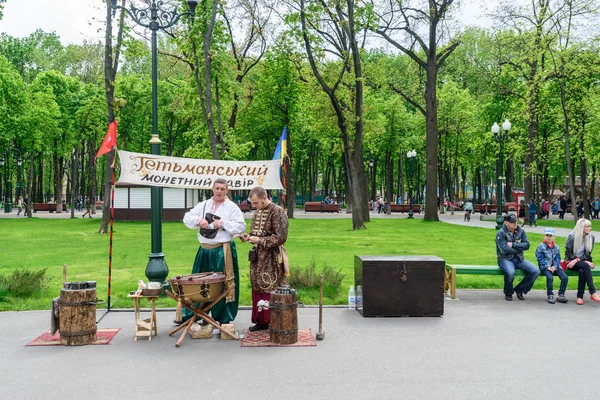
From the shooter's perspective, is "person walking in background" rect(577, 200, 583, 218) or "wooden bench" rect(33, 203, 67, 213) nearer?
"person walking in background" rect(577, 200, 583, 218)

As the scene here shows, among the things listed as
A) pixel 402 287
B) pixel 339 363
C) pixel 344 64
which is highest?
pixel 344 64

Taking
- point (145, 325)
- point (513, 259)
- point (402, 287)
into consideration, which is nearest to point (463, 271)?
point (513, 259)

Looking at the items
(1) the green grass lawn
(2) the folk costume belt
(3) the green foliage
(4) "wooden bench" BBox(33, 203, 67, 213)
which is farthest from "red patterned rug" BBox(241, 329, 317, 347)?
(4) "wooden bench" BBox(33, 203, 67, 213)

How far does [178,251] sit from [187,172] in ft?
28.1

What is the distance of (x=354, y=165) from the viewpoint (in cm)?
2844

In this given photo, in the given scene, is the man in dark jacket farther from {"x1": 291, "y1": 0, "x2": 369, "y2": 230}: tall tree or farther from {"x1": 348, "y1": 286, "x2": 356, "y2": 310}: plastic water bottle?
{"x1": 291, "y1": 0, "x2": 369, "y2": 230}: tall tree

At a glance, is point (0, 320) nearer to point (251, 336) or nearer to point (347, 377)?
point (251, 336)

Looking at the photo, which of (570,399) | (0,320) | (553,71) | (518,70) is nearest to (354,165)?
(553,71)

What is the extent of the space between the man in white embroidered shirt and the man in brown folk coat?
10.1 inches

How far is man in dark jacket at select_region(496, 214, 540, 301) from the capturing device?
33.8 ft

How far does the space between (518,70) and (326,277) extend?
2894cm

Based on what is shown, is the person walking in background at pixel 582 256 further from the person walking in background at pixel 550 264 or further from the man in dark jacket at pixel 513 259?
the man in dark jacket at pixel 513 259

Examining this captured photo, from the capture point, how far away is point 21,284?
10.2 meters

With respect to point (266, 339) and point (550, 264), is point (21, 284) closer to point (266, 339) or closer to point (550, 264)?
point (266, 339)
